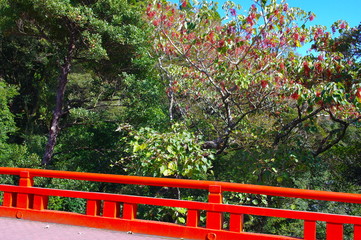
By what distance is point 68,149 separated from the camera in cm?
1711

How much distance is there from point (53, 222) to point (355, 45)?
1070 cm

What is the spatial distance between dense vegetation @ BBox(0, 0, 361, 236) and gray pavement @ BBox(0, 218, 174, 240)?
3.25 metres

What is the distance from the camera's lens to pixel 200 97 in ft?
47.1

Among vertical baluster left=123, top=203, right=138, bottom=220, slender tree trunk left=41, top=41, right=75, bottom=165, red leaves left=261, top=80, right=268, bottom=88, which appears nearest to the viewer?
vertical baluster left=123, top=203, right=138, bottom=220

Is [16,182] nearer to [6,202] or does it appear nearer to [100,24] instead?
[100,24]

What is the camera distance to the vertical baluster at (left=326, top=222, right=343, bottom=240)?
190 inches

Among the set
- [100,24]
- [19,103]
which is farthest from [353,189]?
[19,103]

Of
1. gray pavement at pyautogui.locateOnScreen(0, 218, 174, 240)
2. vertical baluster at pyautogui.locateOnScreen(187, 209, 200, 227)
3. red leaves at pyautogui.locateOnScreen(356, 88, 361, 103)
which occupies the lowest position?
gray pavement at pyautogui.locateOnScreen(0, 218, 174, 240)

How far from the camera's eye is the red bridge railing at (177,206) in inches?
196

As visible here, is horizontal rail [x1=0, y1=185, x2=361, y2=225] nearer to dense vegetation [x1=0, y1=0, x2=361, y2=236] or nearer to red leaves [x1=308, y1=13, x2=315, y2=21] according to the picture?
dense vegetation [x1=0, y1=0, x2=361, y2=236]

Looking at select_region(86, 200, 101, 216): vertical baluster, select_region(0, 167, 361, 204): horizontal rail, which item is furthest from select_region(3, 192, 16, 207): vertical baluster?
select_region(86, 200, 101, 216): vertical baluster

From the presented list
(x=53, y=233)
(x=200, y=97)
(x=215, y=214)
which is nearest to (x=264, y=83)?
(x=200, y=97)

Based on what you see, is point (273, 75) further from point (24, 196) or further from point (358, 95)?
point (24, 196)

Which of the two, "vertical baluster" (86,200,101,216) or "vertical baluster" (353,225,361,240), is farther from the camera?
"vertical baluster" (86,200,101,216)
